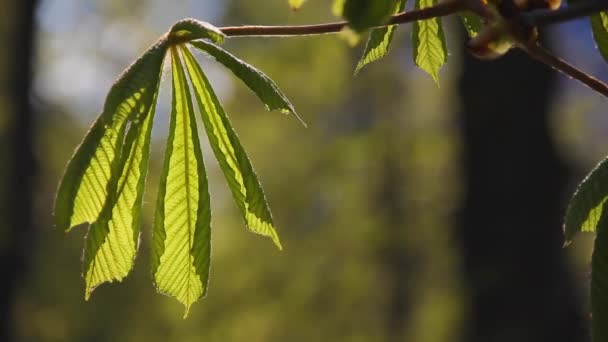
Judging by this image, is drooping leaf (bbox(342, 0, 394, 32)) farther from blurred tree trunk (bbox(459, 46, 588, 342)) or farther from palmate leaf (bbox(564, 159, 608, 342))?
blurred tree trunk (bbox(459, 46, 588, 342))

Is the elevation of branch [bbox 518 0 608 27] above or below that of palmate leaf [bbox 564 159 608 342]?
above

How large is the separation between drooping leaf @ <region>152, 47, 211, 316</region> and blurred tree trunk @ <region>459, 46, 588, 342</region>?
3678 millimetres

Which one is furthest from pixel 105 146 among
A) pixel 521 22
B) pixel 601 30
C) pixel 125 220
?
pixel 601 30

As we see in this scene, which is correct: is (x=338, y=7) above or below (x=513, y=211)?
above

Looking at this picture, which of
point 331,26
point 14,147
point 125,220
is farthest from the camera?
point 14,147

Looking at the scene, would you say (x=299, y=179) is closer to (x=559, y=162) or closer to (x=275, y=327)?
(x=275, y=327)

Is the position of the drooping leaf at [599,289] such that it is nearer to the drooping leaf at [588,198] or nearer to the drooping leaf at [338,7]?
the drooping leaf at [588,198]

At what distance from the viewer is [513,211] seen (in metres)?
4.52

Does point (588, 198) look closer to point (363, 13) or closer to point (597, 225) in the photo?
point (597, 225)

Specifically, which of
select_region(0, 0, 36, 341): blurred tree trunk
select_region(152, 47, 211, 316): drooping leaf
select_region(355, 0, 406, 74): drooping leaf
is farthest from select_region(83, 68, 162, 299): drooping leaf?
select_region(0, 0, 36, 341): blurred tree trunk

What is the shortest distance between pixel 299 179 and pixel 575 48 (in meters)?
3.37

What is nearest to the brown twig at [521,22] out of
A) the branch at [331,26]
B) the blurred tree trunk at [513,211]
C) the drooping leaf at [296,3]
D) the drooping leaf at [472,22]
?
the branch at [331,26]

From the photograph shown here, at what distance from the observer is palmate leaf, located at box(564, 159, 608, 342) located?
0.69m

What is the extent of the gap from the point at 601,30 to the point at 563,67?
0.65 feet
